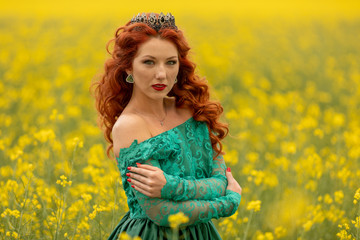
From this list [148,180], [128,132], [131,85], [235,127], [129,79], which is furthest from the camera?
[235,127]

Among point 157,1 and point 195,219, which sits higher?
point 157,1

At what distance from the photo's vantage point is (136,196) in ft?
6.93

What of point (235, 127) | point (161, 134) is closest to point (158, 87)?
point (161, 134)

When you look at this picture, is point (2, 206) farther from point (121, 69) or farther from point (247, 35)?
point (247, 35)

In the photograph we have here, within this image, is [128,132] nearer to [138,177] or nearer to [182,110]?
[138,177]

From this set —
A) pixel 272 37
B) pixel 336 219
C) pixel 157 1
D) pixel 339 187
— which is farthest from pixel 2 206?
pixel 157 1

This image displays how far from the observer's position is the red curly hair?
2199 mm

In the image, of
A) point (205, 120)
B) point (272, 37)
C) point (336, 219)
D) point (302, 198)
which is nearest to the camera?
point (205, 120)

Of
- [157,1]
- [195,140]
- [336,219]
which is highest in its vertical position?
[157,1]

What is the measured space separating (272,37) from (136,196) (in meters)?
14.4

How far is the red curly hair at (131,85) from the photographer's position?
2.20m

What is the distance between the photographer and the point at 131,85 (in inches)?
95.3

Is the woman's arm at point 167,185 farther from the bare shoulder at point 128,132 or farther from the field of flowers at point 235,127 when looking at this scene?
the field of flowers at point 235,127

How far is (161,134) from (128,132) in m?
0.16
